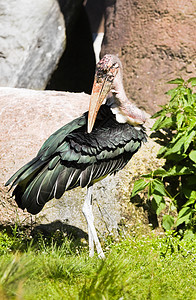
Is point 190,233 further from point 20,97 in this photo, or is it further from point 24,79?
point 24,79

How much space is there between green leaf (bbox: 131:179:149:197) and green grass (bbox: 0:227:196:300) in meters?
0.44

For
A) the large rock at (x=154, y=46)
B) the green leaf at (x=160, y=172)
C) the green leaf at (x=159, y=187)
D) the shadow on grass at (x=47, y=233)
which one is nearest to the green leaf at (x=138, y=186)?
the green leaf at (x=159, y=187)

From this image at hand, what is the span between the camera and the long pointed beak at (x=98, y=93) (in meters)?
4.46

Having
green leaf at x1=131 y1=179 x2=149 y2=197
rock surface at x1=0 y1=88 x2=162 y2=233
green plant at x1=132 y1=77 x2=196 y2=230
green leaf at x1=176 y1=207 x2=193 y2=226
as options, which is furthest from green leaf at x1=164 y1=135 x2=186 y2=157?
green leaf at x1=176 y1=207 x2=193 y2=226

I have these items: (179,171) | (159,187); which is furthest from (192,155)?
(159,187)

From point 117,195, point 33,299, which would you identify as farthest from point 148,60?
point 33,299

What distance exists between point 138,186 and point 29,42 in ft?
14.0

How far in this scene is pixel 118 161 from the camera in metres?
4.64

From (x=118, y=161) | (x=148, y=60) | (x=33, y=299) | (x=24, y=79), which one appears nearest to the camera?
(x=33, y=299)

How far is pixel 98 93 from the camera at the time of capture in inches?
180

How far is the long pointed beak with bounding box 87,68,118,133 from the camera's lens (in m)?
4.46

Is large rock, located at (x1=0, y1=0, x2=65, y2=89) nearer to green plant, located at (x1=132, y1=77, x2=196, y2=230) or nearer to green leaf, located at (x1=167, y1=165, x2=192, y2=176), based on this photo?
green plant, located at (x1=132, y1=77, x2=196, y2=230)

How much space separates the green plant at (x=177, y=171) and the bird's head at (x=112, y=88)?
35.6 inches

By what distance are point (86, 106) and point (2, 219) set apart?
171cm
